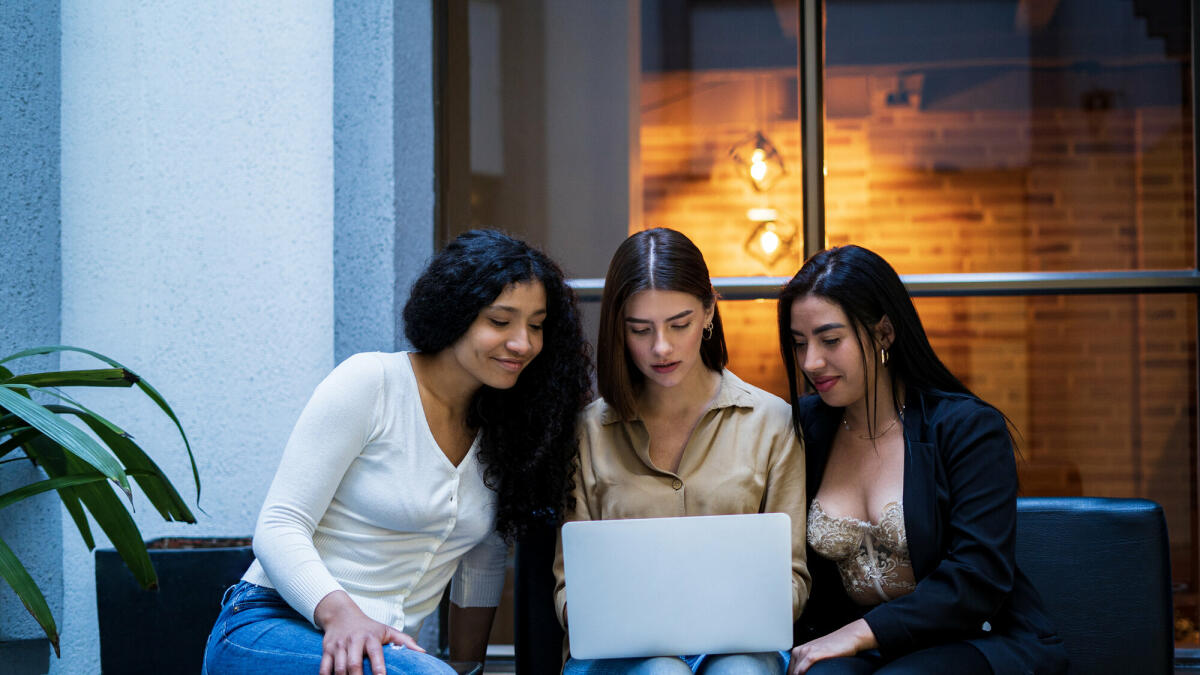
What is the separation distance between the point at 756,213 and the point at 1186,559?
1639 millimetres

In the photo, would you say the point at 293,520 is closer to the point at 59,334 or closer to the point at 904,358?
the point at 904,358

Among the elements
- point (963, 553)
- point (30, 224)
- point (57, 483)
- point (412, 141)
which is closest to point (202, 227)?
point (30, 224)

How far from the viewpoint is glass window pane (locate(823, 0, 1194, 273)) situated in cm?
283

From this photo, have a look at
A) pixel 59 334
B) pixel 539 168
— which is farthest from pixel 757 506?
pixel 59 334

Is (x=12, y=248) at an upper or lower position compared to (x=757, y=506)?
upper

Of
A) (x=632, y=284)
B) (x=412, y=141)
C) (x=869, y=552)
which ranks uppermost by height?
(x=412, y=141)

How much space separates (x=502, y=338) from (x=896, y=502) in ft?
2.79

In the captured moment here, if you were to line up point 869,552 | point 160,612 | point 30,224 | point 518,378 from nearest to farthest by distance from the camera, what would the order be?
point 869,552, point 518,378, point 160,612, point 30,224

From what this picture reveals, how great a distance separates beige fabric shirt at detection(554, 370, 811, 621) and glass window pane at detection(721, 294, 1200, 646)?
1100 mm

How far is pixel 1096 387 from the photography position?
2830 mm

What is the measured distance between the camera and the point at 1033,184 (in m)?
2.87

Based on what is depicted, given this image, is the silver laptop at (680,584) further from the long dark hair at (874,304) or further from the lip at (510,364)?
the long dark hair at (874,304)

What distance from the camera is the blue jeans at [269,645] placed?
158 centimetres

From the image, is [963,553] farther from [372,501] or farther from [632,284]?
[372,501]
